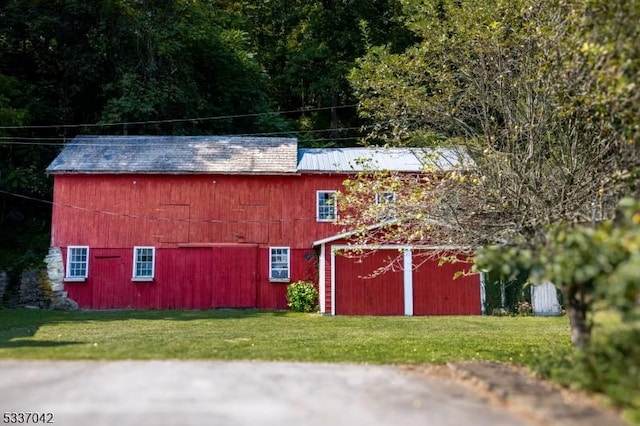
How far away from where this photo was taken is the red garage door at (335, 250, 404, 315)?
21594 mm

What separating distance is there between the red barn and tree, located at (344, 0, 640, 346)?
31.8 feet

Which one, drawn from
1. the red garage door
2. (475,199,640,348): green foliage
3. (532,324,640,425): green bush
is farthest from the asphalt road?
the red garage door

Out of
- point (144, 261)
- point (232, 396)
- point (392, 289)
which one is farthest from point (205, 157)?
point (232, 396)

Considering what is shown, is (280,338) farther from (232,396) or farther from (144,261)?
(144,261)

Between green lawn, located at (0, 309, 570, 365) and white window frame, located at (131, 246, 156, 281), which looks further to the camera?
white window frame, located at (131, 246, 156, 281)

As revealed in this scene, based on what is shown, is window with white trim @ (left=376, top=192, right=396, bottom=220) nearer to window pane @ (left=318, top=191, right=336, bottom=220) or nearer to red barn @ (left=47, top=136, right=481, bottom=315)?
red barn @ (left=47, top=136, right=481, bottom=315)

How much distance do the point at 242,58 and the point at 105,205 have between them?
1437 cm

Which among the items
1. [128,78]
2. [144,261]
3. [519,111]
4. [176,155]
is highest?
[128,78]

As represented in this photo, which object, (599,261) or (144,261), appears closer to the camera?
(599,261)

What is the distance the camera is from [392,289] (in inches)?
858

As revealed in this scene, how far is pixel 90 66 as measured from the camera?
30812 mm

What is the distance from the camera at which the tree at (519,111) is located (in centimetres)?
894

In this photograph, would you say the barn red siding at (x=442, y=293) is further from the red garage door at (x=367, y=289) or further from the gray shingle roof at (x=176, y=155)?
the gray shingle roof at (x=176, y=155)

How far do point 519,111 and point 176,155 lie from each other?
1639 centimetres
